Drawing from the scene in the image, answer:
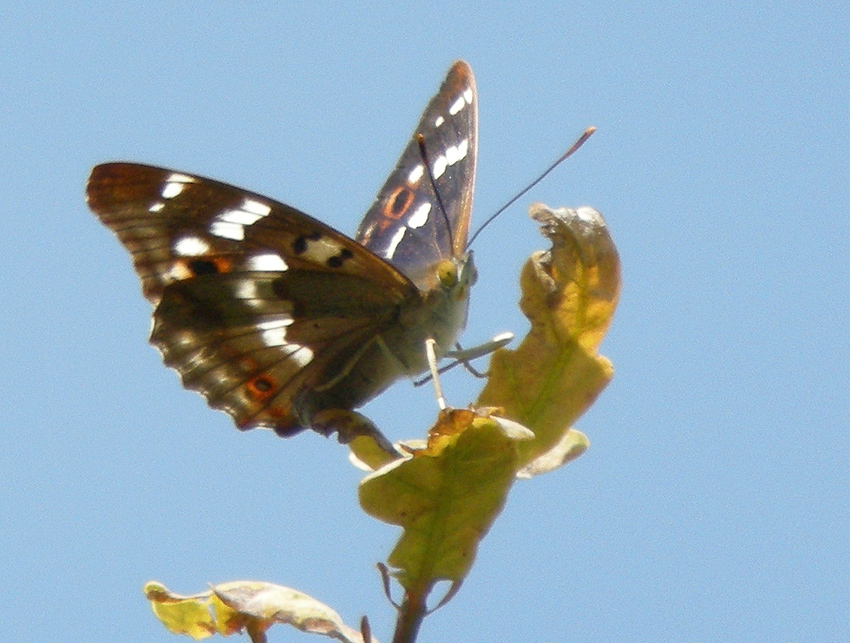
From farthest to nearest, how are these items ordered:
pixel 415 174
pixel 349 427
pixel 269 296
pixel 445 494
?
1. pixel 415 174
2. pixel 269 296
3. pixel 349 427
4. pixel 445 494

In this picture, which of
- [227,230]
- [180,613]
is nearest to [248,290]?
[227,230]

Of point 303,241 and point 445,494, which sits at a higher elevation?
point 303,241

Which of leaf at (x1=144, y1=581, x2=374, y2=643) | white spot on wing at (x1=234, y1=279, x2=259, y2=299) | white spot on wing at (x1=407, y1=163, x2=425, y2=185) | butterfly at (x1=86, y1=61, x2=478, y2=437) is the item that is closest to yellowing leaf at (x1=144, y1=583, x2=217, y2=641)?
leaf at (x1=144, y1=581, x2=374, y2=643)

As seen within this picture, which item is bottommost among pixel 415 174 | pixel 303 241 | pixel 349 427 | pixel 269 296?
pixel 349 427

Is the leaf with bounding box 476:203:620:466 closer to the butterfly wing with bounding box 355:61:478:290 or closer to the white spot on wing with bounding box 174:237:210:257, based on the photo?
the butterfly wing with bounding box 355:61:478:290

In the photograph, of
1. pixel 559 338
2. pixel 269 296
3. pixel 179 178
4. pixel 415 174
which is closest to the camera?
pixel 559 338

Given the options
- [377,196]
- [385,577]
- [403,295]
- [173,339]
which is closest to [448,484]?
[385,577]

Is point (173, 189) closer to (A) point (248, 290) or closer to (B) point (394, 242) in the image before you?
(A) point (248, 290)
